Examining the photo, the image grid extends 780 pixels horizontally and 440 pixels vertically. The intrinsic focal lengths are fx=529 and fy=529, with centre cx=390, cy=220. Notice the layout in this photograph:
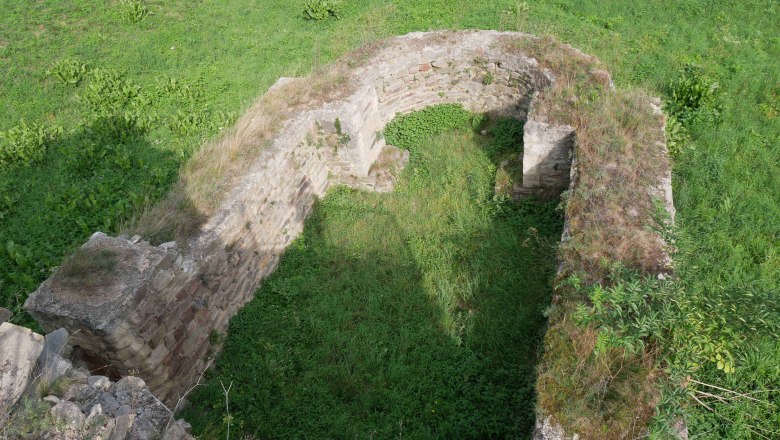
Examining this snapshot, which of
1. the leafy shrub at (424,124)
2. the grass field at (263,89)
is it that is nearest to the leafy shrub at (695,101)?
the grass field at (263,89)

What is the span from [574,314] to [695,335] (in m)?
0.88

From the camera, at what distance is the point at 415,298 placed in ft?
20.1

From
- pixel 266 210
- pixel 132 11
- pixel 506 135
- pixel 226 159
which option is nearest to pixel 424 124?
pixel 506 135

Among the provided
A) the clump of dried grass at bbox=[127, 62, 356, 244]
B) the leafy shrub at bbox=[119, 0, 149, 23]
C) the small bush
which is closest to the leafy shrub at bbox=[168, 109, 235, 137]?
the small bush

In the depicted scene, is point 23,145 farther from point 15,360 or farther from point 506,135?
point 506,135

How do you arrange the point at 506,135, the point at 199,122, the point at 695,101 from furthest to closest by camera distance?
the point at 199,122
the point at 506,135
the point at 695,101

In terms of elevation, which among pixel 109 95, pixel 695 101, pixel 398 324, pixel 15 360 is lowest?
pixel 398 324

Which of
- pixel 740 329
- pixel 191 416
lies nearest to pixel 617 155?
pixel 740 329

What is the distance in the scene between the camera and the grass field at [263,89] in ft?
18.9

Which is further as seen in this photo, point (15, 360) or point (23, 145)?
point (23, 145)

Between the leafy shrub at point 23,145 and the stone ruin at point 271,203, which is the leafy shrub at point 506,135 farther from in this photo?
the leafy shrub at point 23,145

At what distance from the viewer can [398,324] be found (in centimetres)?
591

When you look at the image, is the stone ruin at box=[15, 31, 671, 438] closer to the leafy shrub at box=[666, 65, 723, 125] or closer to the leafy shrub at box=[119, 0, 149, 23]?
the leafy shrub at box=[666, 65, 723, 125]

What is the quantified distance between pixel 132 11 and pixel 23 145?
4.85 meters
